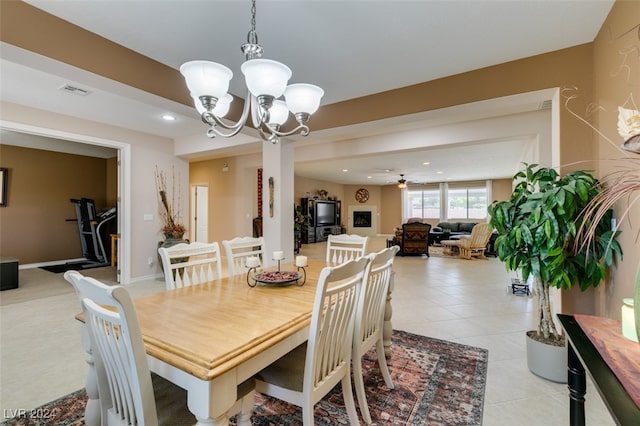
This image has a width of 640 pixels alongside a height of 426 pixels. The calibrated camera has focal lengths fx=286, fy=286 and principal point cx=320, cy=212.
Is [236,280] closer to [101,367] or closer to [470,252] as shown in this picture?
[101,367]

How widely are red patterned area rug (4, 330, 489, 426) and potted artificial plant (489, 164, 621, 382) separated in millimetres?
527

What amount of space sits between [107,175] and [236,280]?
7.18 metres

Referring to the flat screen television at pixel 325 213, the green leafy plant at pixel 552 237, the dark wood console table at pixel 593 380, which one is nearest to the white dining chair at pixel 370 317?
the dark wood console table at pixel 593 380

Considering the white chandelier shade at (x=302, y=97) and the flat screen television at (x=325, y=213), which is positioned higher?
the white chandelier shade at (x=302, y=97)

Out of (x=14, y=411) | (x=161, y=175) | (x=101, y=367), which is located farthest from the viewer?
(x=161, y=175)

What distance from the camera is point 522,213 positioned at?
2094mm

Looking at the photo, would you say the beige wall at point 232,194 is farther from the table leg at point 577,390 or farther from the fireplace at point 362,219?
the fireplace at point 362,219

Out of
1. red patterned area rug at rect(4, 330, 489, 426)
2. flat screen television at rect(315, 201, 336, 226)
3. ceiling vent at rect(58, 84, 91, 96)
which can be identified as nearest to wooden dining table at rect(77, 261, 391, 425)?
red patterned area rug at rect(4, 330, 489, 426)

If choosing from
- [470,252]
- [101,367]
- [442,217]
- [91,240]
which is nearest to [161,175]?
[91,240]

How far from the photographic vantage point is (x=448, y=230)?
10.0 meters

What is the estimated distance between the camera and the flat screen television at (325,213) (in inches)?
435

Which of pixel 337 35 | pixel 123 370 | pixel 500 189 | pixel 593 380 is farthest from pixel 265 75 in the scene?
pixel 500 189

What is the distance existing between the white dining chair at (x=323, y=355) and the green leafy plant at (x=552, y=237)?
1.35 meters

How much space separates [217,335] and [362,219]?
12.4m
